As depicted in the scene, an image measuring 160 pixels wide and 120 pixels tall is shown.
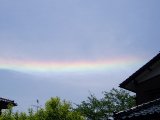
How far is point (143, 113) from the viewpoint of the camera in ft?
38.8

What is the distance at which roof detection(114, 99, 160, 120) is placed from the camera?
11.3 metres

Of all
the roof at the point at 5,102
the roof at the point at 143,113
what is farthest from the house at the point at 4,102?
the roof at the point at 143,113

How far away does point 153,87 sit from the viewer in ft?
66.4

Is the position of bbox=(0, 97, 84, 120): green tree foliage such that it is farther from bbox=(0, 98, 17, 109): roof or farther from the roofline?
the roofline

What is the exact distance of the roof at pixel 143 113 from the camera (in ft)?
37.0

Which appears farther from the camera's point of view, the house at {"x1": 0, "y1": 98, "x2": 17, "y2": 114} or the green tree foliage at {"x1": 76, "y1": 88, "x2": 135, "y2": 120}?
the green tree foliage at {"x1": 76, "y1": 88, "x2": 135, "y2": 120}

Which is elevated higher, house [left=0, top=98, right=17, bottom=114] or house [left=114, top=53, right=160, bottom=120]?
house [left=0, top=98, right=17, bottom=114]

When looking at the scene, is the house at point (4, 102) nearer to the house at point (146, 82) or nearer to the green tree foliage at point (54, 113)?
the green tree foliage at point (54, 113)

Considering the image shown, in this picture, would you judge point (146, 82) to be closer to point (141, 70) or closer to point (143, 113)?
point (141, 70)

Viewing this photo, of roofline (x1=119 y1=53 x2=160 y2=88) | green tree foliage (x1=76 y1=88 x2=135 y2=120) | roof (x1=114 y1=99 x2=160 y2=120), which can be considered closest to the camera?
roof (x1=114 y1=99 x2=160 y2=120)

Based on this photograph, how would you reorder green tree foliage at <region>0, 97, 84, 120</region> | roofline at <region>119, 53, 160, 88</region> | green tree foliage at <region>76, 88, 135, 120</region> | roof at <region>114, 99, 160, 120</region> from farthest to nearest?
green tree foliage at <region>76, 88, 135, 120</region>
green tree foliage at <region>0, 97, 84, 120</region>
roofline at <region>119, 53, 160, 88</region>
roof at <region>114, 99, 160, 120</region>

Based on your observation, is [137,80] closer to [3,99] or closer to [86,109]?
[3,99]

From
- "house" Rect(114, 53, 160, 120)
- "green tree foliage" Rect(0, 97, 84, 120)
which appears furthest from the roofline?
"green tree foliage" Rect(0, 97, 84, 120)

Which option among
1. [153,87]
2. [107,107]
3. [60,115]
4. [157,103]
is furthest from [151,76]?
[107,107]
